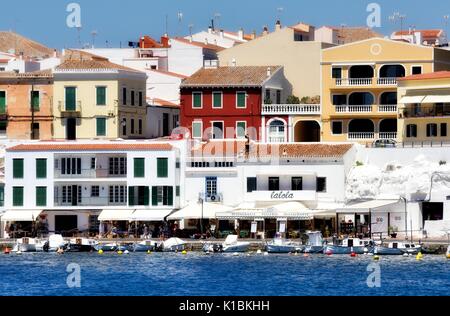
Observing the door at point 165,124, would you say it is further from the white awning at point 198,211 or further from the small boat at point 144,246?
the small boat at point 144,246

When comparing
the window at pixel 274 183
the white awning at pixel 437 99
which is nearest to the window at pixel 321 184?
the window at pixel 274 183

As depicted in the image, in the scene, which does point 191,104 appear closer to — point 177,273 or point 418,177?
point 418,177

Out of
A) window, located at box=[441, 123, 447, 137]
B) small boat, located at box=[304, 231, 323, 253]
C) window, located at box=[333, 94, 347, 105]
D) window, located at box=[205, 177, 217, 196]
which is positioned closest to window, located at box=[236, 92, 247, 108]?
window, located at box=[333, 94, 347, 105]

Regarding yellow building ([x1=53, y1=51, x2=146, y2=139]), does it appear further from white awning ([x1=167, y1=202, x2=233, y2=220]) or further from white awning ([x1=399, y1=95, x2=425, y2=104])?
white awning ([x1=399, y1=95, x2=425, y2=104])

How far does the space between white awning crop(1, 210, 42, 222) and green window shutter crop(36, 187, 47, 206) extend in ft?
1.96

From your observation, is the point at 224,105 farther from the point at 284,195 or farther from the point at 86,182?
the point at 86,182

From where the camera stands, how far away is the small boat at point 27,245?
60281 mm

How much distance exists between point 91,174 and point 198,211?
6726 millimetres

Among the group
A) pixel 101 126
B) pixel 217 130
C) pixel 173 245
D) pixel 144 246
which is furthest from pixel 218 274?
pixel 101 126

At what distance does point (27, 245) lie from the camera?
60.3 m

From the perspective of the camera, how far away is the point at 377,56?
69.8m

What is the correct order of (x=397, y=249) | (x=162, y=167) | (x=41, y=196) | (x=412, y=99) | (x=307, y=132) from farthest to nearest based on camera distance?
1. (x=307, y=132)
2. (x=412, y=99)
3. (x=41, y=196)
4. (x=162, y=167)
5. (x=397, y=249)

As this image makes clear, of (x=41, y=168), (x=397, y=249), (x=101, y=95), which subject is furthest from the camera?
(x=101, y=95)

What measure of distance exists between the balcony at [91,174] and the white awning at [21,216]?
2.31m
